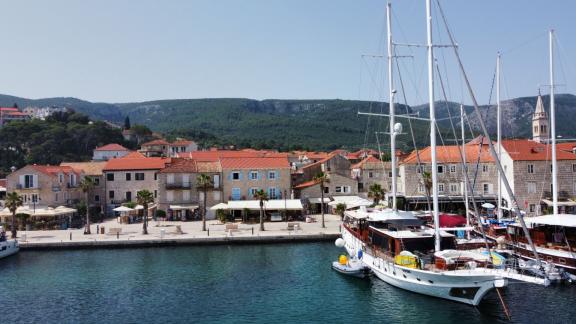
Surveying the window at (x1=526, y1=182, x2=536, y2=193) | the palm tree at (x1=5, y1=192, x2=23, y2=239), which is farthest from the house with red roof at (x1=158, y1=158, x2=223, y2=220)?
the window at (x1=526, y1=182, x2=536, y2=193)

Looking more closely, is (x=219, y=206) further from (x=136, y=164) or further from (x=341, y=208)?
(x=136, y=164)

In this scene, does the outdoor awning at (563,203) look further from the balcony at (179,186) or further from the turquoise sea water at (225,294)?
A: the balcony at (179,186)

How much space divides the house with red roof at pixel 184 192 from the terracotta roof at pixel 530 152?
114 ft

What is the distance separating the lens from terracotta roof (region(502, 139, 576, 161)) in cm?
6397

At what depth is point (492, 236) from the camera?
1735 inches

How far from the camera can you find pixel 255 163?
69125 millimetres

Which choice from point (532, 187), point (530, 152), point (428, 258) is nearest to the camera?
point (428, 258)

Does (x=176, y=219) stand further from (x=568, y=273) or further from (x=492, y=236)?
(x=568, y=273)

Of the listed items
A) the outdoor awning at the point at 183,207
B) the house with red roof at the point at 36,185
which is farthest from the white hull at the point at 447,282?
the house with red roof at the point at 36,185

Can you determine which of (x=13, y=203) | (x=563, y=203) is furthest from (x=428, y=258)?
(x=13, y=203)

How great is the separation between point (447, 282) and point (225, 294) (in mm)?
13390

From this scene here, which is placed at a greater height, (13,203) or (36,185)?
(36,185)

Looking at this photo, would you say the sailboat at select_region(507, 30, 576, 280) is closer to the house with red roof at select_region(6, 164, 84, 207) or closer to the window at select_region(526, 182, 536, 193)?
the window at select_region(526, 182, 536, 193)

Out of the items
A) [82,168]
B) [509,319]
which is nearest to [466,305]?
[509,319]
